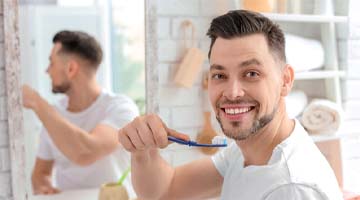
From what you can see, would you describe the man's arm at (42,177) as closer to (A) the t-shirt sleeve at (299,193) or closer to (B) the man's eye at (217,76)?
(B) the man's eye at (217,76)

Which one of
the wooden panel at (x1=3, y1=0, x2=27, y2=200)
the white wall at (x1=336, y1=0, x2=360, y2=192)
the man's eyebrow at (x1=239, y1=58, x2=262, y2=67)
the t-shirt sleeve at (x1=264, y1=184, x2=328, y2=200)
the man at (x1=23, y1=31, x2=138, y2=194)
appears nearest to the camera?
the t-shirt sleeve at (x1=264, y1=184, x2=328, y2=200)

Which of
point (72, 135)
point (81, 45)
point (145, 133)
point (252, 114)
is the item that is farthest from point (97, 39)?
point (252, 114)

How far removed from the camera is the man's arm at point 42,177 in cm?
119

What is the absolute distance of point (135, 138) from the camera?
100 centimetres

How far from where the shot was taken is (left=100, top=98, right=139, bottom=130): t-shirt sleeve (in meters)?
1.27

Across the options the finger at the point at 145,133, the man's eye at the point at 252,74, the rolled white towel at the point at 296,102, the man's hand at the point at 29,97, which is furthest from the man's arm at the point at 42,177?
the rolled white towel at the point at 296,102

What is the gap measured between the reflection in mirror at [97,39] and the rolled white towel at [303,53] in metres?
0.46

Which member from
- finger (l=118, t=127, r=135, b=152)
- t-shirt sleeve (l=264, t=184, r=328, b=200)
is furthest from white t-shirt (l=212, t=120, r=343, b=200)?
finger (l=118, t=127, r=135, b=152)

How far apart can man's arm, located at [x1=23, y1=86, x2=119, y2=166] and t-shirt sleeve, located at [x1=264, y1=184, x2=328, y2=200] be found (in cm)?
55

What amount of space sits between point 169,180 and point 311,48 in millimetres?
658

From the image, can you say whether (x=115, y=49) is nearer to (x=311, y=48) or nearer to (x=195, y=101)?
(x=195, y=101)

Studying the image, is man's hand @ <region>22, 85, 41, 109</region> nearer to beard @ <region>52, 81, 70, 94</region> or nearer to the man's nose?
beard @ <region>52, 81, 70, 94</region>

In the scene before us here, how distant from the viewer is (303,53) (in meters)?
1.48

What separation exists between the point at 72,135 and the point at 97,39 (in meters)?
0.26
